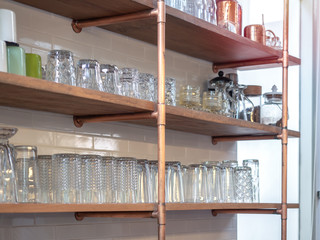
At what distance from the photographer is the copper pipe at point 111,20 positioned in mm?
2446

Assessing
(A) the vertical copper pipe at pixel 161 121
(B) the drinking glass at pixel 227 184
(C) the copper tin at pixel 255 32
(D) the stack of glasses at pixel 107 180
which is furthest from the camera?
(C) the copper tin at pixel 255 32

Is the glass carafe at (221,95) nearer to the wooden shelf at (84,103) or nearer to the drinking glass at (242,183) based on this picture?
the wooden shelf at (84,103)

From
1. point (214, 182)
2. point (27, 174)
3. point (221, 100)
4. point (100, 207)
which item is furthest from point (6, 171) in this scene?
point (221, 100)

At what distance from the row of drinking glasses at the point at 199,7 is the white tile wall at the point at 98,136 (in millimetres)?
312

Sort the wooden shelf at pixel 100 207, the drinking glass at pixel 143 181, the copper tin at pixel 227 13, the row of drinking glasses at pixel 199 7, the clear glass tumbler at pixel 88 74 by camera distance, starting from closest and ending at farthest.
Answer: the wooden shelf at pixel 100 207 < the clear glass tumbler at pixel 88 74 < the drinking glass at pixel 143 181 < the row of drinking glasses at pixel 199 7 < the copper tin at pixel 227 13

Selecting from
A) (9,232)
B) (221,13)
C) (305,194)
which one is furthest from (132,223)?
(305,194)

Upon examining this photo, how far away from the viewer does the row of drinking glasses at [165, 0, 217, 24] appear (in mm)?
2766

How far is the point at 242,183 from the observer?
3158mm

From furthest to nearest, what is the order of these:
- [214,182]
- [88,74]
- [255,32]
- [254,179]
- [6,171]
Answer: [255,32] → [254,179] → [214,182] → [88,74] → [6,171]

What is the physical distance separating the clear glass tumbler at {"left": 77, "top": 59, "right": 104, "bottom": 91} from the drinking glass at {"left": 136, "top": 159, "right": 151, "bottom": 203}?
0.45 m

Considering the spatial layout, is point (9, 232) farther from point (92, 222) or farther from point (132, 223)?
point (132, 223)

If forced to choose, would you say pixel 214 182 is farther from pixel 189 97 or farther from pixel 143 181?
pixel 143 181

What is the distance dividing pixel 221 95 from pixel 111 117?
0.85m

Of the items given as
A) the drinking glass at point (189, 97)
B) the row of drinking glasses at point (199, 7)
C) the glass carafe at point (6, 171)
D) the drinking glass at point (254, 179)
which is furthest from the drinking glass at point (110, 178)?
the drinking glass at point (254, 179)
